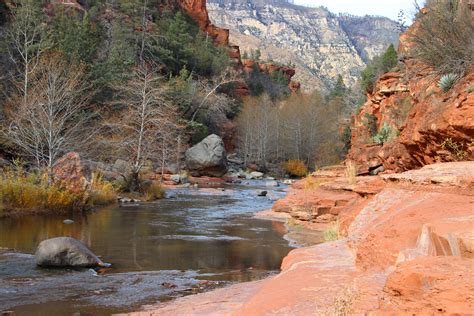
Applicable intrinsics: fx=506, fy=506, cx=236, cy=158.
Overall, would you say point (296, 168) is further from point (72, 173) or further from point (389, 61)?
point (72, 173)

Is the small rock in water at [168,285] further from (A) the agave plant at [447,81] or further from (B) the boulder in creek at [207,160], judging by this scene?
(B) the boulder in creek at [207,160]

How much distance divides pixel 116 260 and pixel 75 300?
3.00 m

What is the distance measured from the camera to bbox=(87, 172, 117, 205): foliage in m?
18.7

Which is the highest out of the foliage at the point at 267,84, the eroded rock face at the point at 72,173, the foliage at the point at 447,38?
the foliage at the point at 267,84

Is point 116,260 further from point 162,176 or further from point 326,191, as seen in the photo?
point 162,176

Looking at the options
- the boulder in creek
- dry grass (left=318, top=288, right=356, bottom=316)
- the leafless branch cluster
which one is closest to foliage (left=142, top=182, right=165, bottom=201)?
the boulder in creek

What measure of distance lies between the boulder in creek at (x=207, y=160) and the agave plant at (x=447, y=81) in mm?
26450

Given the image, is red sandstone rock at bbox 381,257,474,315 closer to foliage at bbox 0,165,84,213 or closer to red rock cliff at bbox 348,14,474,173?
red rock cliff at bbox 348,14,474,173


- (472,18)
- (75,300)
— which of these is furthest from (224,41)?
(75,300)

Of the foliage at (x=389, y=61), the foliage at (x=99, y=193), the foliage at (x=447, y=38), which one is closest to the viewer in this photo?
the foliage at (x=447, y=38)

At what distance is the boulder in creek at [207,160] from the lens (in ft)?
119

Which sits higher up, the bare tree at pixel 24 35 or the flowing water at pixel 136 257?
the bare tree at pixel 24 35

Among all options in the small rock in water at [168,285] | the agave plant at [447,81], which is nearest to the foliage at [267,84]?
the agave plant at [447,81]

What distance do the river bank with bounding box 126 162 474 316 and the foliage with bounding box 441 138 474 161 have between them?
6.18ft
